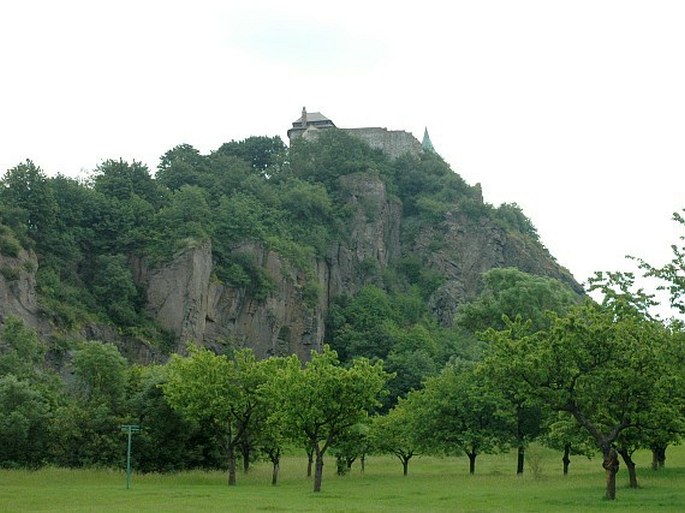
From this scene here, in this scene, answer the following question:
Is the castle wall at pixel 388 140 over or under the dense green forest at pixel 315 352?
over

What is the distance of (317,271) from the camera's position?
115 m

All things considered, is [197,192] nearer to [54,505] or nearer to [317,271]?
[317,271]

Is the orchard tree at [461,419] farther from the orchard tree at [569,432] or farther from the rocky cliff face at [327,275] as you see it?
the rocky cliff face at [327,275]

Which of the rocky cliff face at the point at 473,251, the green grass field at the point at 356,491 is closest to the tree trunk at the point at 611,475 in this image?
the green grass field at the point at 356,491

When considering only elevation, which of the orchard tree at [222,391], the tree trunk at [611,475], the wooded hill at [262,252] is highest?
the wooded hill at [262,252]

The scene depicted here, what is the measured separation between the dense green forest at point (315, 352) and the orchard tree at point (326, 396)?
4.1 inches

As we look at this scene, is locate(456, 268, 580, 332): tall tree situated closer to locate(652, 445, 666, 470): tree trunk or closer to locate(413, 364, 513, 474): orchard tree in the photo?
locate(413, 364, 513, 474): orchard tree

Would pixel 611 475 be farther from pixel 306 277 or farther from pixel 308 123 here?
pixel 308 123

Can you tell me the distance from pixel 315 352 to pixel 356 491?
713 cm

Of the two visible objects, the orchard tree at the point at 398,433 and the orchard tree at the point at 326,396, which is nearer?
the orchard tree at the point at 326,396

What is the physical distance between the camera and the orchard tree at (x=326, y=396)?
1726 inches

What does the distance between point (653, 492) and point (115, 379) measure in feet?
118

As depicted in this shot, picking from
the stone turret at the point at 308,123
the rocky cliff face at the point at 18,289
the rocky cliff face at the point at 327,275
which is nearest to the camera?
the rocky cliff face at the point at 18,289

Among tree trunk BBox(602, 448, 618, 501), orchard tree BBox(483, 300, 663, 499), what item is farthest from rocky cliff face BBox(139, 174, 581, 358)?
tree trunk BBox(602, 448, 618, 501)
